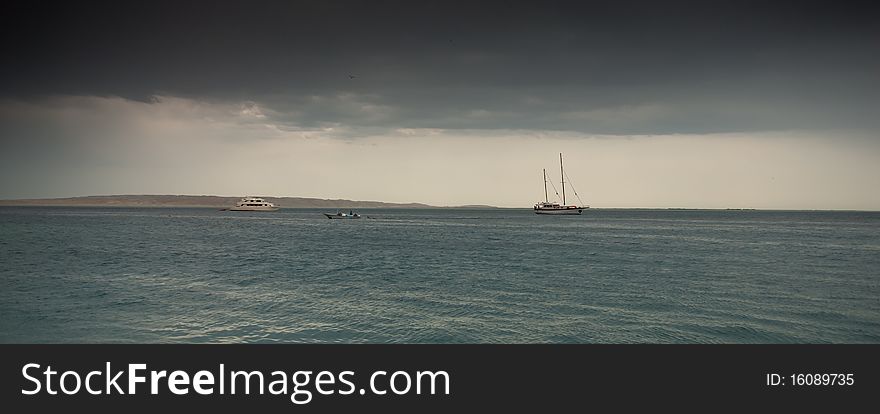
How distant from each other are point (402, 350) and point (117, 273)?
3627 centimetres

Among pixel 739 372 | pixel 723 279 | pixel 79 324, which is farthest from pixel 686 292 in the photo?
pixel 79 324

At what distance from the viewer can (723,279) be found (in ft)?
128

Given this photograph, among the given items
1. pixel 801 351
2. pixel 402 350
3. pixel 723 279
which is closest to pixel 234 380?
pixel 402 350

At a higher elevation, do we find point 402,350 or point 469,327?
point 402,350

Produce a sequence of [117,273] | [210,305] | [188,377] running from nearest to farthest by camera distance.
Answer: [188,377] → [210,305] → [117,273]

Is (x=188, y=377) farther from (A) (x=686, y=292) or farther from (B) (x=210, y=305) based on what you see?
(A) (x=686, y=292)

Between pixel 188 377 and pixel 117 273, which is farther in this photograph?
pixel 117 273

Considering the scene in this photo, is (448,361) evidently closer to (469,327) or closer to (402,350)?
(402,350)

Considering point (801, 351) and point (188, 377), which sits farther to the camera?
point (801, 351)

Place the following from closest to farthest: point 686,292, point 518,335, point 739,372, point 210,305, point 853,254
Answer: point 739,372 < point 518,335 < point 210,305 < point 686,292 < point 853,254

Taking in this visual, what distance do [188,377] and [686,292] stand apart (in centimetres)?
3236

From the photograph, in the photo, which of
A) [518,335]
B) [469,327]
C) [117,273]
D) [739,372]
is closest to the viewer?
[739,372]

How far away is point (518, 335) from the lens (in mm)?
21078

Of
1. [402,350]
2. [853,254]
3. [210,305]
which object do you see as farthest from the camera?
[853,254]
